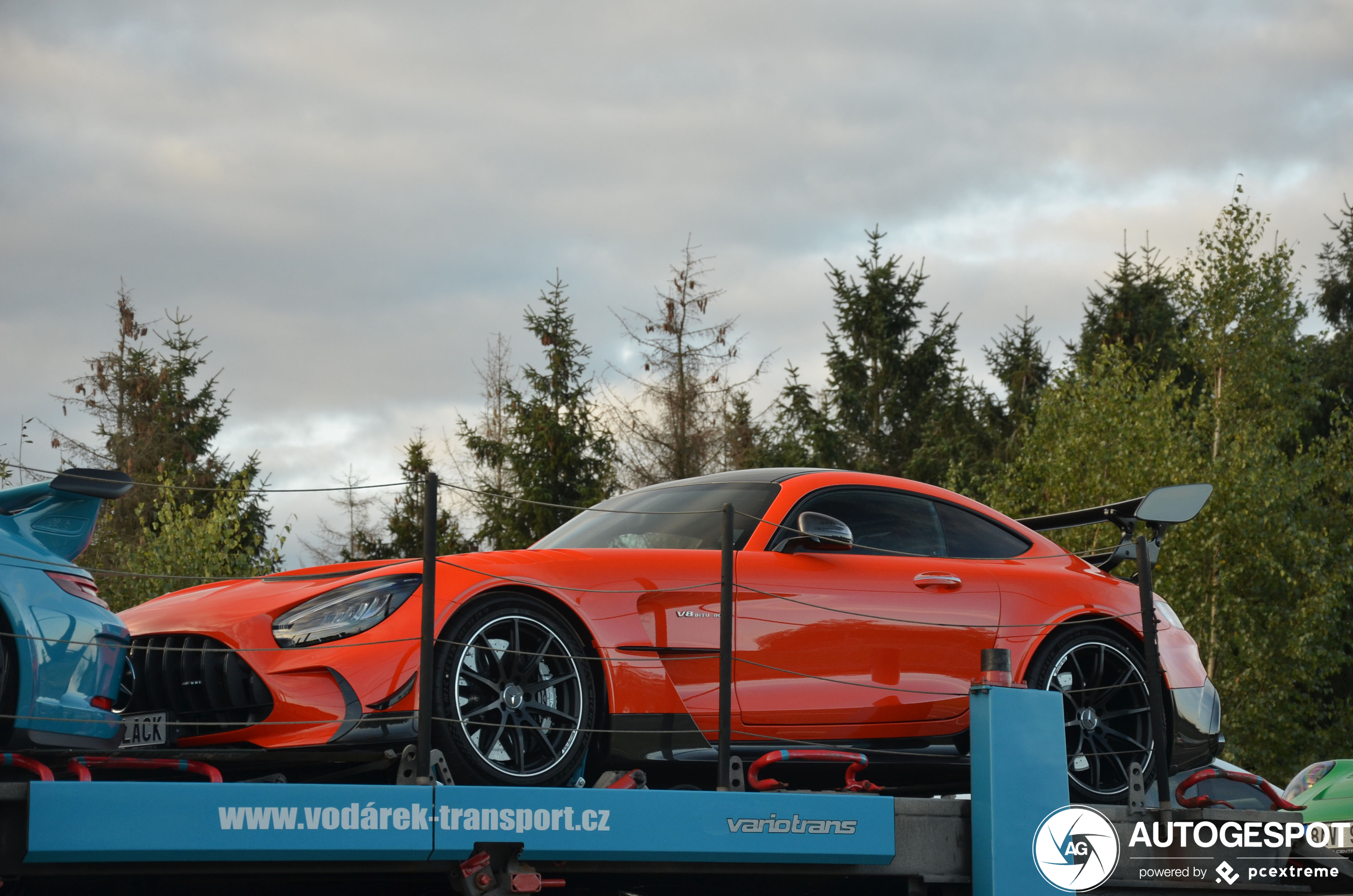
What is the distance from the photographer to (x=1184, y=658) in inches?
253

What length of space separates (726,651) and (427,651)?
3.60ft

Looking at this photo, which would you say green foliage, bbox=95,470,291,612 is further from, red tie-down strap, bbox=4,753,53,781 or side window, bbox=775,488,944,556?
red tie-down strap, bbox=4,753,53,781

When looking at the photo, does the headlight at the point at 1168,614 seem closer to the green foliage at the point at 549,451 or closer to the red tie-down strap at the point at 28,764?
the red tie-down strap at the point at 28,764

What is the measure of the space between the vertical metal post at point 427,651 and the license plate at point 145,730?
1.10m

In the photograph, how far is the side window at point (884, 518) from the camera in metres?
5.95

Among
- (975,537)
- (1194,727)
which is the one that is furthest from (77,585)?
(1194,727)

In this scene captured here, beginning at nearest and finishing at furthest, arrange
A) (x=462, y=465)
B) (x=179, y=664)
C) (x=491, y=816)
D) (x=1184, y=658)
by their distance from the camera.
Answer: (x=491, y=816)
(x=179, y=664)
(x=1184, y=658)
(x=462, y=465)

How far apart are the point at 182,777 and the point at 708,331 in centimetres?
2174

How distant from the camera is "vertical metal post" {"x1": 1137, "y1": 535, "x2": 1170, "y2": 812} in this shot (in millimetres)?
5488

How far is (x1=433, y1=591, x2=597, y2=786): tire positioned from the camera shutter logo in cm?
175

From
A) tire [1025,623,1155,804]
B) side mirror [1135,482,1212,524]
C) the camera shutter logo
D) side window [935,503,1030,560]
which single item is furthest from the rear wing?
the camera shutter logo

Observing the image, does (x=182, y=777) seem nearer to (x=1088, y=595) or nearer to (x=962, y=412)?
(x=1088, y=595)

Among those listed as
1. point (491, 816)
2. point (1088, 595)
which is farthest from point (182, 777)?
point (1088, 595)

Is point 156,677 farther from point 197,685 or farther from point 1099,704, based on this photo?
point 1099,704
